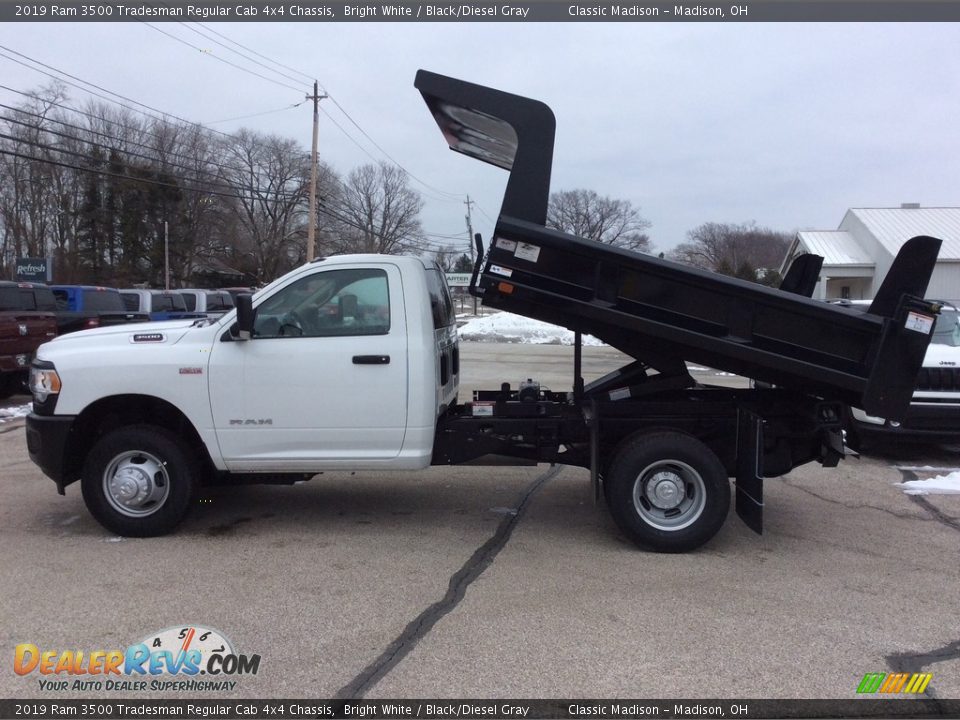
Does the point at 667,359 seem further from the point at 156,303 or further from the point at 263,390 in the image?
the point at 156,303

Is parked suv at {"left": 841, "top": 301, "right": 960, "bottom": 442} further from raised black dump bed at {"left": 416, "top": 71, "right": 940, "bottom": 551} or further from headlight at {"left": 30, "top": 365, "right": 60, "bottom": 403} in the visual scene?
headlight at {"left": 30, "top": 365, "right": 60, "bottom": 403}

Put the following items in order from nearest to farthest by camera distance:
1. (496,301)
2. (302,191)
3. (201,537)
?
(496,301) → (201,537) → (302,191)

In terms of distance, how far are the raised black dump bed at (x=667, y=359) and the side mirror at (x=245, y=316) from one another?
1584 millimetres

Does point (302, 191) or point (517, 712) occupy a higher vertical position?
point (302, 191)

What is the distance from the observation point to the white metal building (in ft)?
112

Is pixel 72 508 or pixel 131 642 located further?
pixel 72 508

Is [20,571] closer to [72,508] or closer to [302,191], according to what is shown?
[72,508]

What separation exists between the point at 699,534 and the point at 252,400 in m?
3.37

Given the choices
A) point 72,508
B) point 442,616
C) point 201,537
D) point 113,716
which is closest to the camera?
point 113,716

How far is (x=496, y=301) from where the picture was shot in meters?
5.63

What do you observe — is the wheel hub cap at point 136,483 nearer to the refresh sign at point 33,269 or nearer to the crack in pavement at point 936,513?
the crack in pavement at point 936,513

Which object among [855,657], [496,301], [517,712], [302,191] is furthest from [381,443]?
[302,191]

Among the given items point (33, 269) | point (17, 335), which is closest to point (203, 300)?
point (33, 269)

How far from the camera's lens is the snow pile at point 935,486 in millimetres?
7574
